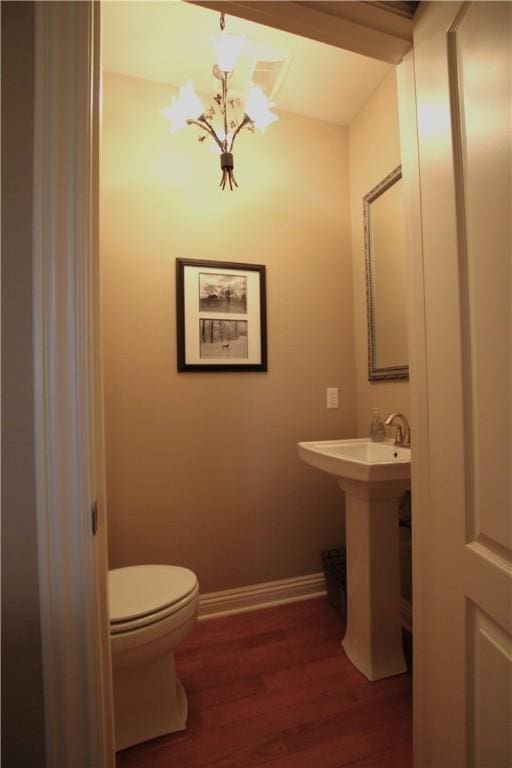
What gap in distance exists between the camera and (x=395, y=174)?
5.33 feet

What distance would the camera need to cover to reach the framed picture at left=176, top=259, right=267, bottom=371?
172 centimetres

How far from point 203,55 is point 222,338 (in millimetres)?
1325

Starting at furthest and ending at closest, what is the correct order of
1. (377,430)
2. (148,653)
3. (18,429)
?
(377,430) → (148,653) → (18,429)

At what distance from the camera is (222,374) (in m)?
1.79

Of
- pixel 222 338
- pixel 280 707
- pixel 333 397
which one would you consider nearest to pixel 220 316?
pixel 222 338

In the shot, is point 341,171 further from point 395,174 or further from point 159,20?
point 159,20

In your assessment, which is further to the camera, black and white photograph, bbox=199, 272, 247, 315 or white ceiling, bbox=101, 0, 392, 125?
black and white photograph, bbox=199, 272, 247, 315

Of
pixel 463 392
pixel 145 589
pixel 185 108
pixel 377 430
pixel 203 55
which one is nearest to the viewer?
pixel 463 392

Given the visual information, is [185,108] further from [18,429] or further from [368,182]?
[18,429]

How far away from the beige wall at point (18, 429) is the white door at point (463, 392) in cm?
82

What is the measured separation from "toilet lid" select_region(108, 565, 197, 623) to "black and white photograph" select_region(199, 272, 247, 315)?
1.23 meters

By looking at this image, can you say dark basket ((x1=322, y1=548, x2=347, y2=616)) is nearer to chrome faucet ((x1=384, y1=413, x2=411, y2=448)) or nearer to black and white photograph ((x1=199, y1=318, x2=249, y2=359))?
chrome faucet ((x1=384, y1=413, x2=411, y2=448))

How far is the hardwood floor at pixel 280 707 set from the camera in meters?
1.04

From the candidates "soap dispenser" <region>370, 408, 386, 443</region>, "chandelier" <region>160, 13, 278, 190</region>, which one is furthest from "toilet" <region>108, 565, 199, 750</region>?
"chandelier" <region>160, 13, 278, 190</region>
